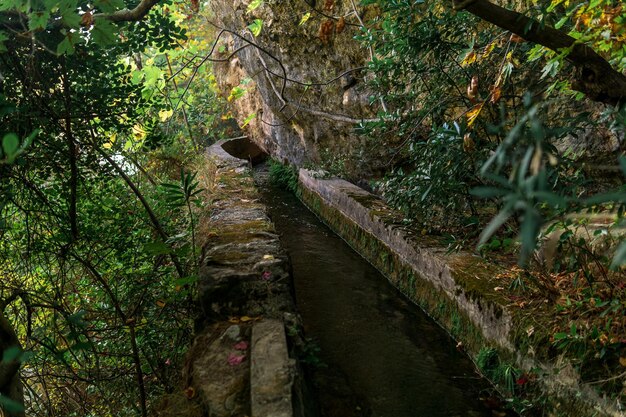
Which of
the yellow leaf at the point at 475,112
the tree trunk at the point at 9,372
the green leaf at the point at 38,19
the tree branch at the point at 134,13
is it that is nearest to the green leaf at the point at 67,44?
the green leaf at the point at 38,19

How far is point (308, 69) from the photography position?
927 cm

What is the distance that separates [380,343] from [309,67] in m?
6.25

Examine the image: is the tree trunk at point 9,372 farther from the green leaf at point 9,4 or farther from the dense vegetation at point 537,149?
the dense vegetation at point 537,149

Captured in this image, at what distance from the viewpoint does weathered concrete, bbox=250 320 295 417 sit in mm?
2389

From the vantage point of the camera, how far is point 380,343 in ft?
14.2

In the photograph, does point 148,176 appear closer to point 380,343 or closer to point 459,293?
point 380,343

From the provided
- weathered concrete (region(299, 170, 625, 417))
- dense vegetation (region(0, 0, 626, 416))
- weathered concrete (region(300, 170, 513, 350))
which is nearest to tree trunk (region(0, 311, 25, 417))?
dense vegetation (region(0, 0, 626, 416))

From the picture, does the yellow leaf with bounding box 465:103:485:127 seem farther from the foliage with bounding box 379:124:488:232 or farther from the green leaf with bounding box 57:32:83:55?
the green leaf with bounding box 57:32:83:55

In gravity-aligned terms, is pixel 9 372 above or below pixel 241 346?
A: above

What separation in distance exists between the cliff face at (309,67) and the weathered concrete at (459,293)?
1.84 meters

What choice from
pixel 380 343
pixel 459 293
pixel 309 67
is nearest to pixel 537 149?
pixel 459 293

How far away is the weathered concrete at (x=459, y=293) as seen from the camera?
116 inches

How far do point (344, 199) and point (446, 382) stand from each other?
4.27m

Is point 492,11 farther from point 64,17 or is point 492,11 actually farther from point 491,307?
point 491,307
